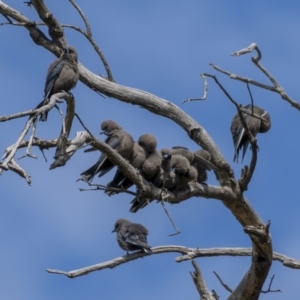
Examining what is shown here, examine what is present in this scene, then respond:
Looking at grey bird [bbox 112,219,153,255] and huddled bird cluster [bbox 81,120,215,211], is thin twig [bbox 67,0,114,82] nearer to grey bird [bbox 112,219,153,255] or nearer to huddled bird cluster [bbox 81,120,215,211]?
huddled bird cluster [bbox 81,120,215,211]

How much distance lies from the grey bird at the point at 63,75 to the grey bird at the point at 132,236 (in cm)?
181

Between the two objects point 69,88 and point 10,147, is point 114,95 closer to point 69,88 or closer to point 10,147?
point 69,88

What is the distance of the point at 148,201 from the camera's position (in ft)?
28.6

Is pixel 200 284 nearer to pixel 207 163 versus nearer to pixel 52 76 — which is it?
pixel 207 163

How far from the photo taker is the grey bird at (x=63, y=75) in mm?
9211

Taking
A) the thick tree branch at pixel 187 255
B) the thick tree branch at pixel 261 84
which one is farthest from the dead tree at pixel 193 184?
the thick tree branch at pixel 261 84

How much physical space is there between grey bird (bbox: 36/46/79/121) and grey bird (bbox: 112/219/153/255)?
1.81 m

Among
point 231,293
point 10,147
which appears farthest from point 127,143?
point 10,147

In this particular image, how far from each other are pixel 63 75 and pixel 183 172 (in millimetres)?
1545

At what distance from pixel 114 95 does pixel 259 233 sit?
2.07 m

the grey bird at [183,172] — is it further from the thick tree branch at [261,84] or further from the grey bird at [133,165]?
the thick tree branch at [261,84]

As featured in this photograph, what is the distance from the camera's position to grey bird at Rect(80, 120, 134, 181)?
8.62 metres

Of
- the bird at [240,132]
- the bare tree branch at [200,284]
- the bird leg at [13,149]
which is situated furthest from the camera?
the bird at [240,132]

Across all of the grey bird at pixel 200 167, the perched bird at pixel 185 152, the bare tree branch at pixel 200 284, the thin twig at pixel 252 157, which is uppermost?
the perched bird at pixel 185 152
